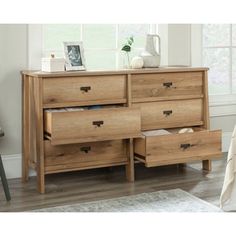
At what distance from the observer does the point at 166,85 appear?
Result: 10.2 feet

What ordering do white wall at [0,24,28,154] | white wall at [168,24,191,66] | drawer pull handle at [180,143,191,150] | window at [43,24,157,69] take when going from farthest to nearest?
white wall at [168,24,191,66], window at [43,24,157,69], white wall at [0,24,28,154], drawer pull handle at [180,143,191,150]

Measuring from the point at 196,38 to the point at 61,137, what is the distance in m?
1.57

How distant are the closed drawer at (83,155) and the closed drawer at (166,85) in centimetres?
35

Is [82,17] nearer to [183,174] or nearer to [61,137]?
[61,137]

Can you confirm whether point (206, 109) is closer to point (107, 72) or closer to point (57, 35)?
point (107, 72)

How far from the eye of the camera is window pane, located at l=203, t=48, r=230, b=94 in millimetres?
3834

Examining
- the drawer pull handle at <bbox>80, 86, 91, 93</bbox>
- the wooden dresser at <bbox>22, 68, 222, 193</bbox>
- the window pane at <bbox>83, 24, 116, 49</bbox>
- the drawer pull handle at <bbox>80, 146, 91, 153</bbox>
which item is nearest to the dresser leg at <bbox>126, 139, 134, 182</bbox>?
the wooden dresser at <bbox>22, 68, 222, 193</bbox>

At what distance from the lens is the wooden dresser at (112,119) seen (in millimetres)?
2764

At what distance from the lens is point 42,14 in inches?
10.9

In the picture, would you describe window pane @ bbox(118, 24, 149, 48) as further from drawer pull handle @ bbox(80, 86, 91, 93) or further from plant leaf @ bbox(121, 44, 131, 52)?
drawer pull handle @ bbox(80, 86, 91, 93)

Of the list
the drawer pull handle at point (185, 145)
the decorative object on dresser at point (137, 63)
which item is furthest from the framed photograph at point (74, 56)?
the drawer pull handle at point (185, 145)

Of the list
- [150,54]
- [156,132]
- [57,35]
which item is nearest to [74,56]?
[57,35]

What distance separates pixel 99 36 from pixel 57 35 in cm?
32
